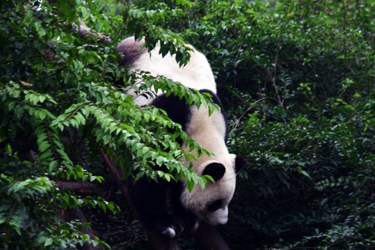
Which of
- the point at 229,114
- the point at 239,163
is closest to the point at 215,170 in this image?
the point at 239,163

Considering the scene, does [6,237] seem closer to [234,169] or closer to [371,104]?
[234,169]

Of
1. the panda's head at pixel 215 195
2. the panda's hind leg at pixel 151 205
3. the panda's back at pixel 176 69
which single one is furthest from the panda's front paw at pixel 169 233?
the panda's back at pixel 176 69

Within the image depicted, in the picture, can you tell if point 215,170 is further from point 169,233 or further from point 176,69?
point 176,69

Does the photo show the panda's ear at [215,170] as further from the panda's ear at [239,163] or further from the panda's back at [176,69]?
the panda's back at [176,69]

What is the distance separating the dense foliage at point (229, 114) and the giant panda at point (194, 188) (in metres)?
0.33

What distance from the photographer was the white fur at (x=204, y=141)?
6039 millimetres

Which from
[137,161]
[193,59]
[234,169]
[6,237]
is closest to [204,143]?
[234,169]

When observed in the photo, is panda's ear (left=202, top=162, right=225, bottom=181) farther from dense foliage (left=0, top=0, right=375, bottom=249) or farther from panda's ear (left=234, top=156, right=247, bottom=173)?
dense foliage (left=0, top=0, right=375, bottom=249)

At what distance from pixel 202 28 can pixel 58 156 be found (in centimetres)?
401

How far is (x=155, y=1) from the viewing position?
6816mm

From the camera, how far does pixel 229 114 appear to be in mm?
7234

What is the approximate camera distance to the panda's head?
602cm

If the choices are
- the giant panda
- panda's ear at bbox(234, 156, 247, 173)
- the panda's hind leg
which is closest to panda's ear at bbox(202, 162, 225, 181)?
the giant panda

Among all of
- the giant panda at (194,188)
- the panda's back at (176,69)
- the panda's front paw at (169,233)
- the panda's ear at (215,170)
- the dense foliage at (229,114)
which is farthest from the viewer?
the panda's back at (176,69)
